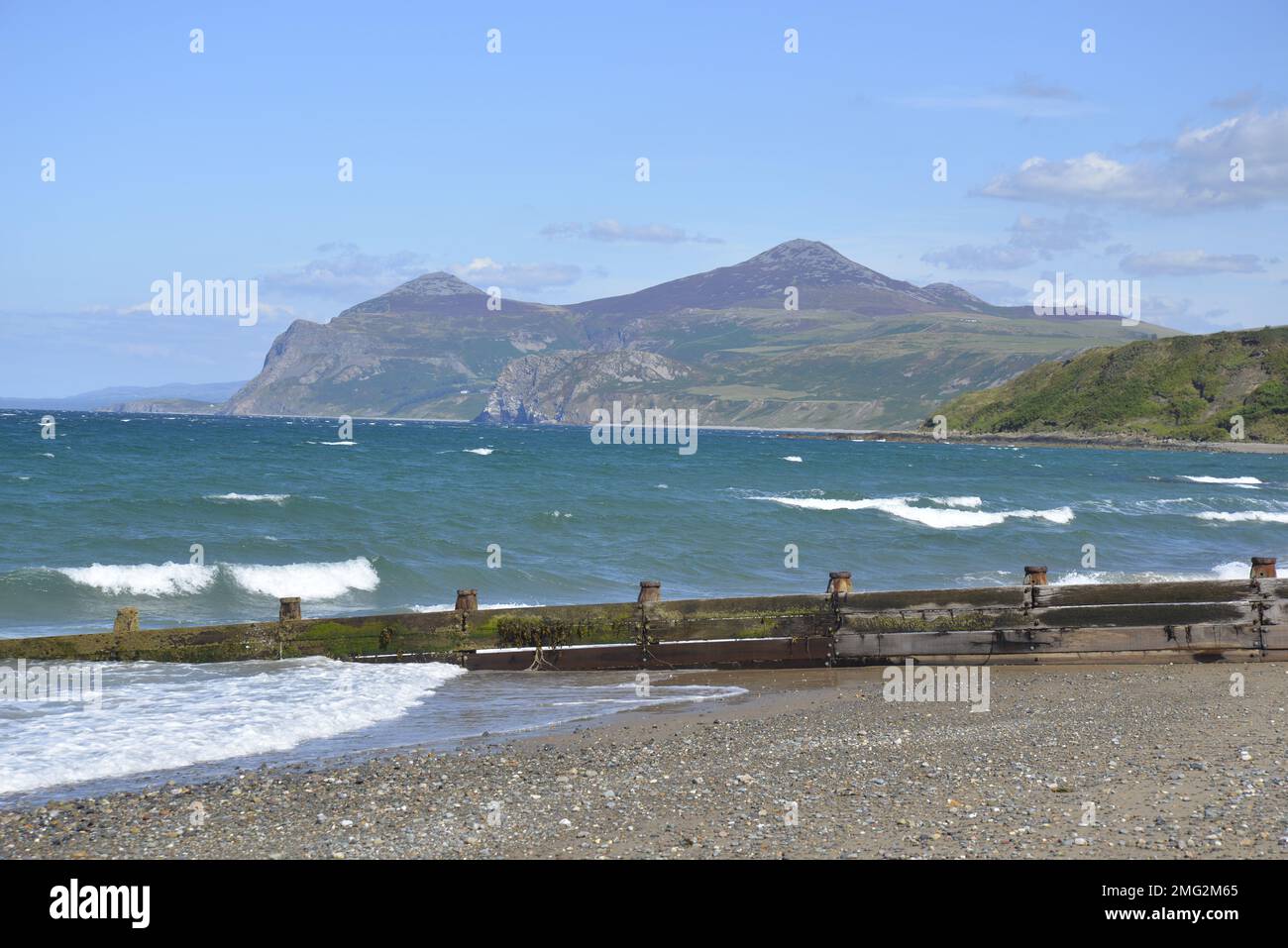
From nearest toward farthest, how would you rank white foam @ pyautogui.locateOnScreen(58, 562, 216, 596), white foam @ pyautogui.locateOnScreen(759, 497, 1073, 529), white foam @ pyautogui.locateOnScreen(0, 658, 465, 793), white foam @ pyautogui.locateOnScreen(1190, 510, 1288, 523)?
white foam @ pyautogui.locateOnScreen(0, 658, 465, 793)
white foam @ pyautogui.locateOnScreen(58, 562, 216, 596)
white foam @ pyautogui.locateOnScreen(759, 497, 1073, 529)
white foam @ pyautogui.locateOnScreen(1190, 510, 1288, 523)

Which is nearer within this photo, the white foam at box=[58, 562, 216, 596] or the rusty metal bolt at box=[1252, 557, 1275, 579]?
the rusty metal bolt at box=[1252, 557, 1275, 579]

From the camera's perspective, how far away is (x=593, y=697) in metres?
15.7

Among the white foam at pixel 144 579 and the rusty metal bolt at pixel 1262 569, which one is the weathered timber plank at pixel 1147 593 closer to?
the rusty metal bolt at pixel 1262 569

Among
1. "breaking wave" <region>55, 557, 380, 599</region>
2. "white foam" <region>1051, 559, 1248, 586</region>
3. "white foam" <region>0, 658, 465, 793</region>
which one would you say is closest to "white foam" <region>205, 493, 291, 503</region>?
"breaking wave" <region>55, 557, 380, 599</region>

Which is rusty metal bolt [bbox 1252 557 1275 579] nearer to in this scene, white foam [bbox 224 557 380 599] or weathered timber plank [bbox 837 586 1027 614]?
weathered timber plank [bbox 837 586 1027 614]

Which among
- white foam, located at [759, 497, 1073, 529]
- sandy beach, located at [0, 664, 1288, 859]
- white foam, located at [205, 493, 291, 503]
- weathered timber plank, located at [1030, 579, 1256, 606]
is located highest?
white foam, located at [205, 493, 291, 503]

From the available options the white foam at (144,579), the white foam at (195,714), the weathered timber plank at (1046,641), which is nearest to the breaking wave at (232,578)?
the white foam at (144,579)

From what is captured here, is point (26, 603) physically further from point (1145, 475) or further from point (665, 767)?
point (1145, 475)

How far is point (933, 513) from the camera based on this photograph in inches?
1895

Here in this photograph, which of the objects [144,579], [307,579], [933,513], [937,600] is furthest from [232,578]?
[933,513]

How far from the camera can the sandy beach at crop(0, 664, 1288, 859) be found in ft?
27.5

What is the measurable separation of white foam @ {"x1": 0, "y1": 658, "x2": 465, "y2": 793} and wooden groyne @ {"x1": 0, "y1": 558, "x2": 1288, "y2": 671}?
458 millimetres

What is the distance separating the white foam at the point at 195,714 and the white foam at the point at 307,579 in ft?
31.8
